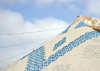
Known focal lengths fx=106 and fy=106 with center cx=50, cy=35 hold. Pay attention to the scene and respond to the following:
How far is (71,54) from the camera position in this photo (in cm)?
518

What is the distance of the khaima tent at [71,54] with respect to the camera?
4.40 m

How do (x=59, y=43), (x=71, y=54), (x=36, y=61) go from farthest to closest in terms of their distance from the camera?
(x=59, y=43)
(x=36, y=61)
(x=71, y=54)

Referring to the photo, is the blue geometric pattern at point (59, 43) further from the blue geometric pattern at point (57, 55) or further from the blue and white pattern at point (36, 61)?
the blue and white pattern at point (36, 61)

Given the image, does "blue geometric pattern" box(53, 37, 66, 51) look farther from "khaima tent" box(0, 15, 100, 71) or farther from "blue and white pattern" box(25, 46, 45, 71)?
"blue and white pattern" box(25, 46, 45, 71)

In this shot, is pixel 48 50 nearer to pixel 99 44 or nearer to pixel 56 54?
pixel 56 54

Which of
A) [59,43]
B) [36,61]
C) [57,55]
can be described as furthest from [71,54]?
[36,61]

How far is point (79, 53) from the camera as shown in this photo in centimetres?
495

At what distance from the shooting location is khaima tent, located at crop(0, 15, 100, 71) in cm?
440

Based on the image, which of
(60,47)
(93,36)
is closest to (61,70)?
(60,47)

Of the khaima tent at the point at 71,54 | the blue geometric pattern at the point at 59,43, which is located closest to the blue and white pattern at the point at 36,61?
the khaima tent at the point at 71,54

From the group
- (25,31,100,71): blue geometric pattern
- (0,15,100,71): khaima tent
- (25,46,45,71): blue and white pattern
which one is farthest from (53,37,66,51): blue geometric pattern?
(25,46,45,71): blue and white pattern

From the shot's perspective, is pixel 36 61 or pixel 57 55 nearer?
pixel 57 55

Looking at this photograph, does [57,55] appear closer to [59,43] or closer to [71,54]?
[71,54]

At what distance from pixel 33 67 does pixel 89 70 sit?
118 inches
